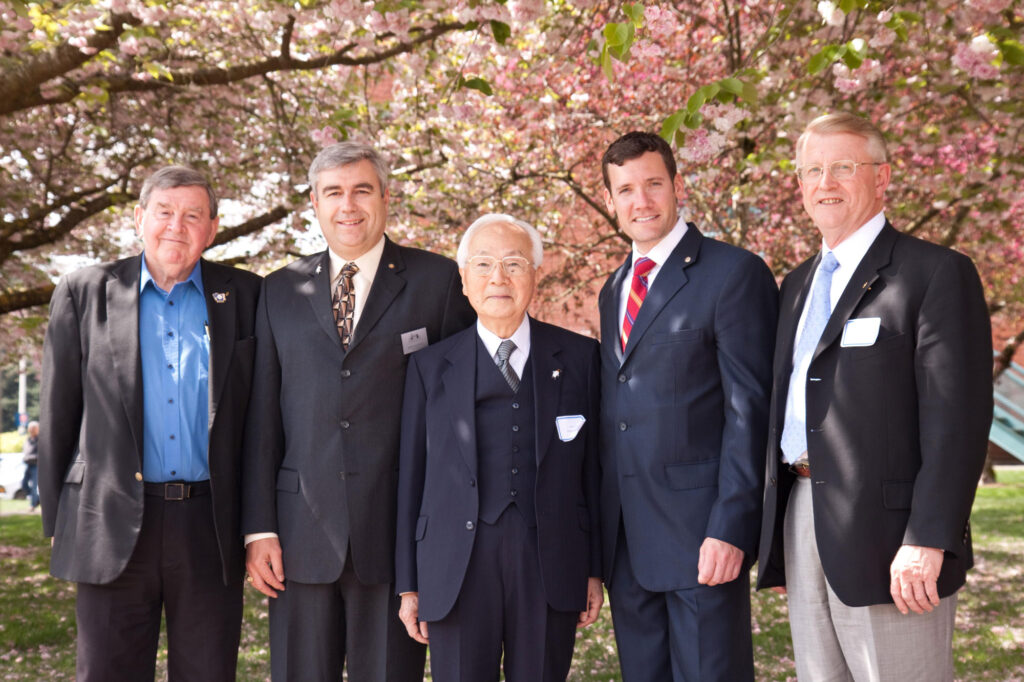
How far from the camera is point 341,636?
3.33 metres

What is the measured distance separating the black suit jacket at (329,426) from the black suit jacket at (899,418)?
1.45 m

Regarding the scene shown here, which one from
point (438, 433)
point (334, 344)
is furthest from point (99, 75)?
point (438, 433)

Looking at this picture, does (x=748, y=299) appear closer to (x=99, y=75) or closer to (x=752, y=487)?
(x=752, y=487)

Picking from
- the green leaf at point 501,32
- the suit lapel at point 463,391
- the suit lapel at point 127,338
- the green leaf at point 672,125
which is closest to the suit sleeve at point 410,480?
the suit lapel at point 463,391

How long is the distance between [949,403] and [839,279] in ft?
1.74

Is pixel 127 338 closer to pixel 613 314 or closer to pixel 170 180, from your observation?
pixel 170 180

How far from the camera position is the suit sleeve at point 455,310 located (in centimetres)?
349

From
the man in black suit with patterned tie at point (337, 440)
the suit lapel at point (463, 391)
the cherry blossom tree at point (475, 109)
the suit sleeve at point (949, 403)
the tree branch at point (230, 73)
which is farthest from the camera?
the tree branch at point (230, 73)

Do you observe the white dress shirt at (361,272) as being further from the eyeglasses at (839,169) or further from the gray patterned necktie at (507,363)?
the eyeglasses at (839,169)

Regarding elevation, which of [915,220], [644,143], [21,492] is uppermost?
[915,220]

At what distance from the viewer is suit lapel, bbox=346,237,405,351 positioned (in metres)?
3.35

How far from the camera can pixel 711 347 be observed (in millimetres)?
3041

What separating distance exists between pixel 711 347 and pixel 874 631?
0.97 m

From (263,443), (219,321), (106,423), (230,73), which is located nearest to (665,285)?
(263,443)
